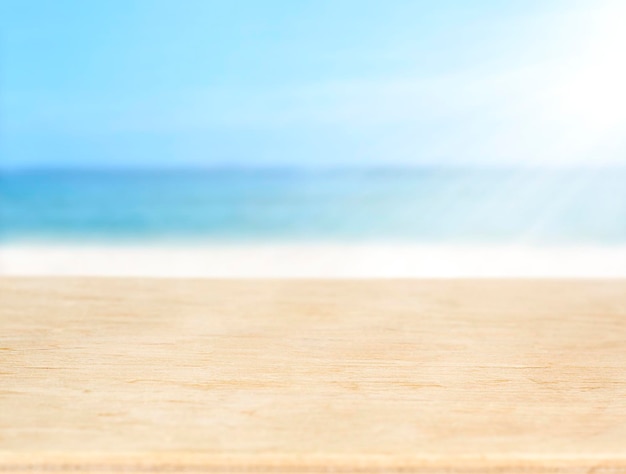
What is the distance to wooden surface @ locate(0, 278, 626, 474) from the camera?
0.31 metres

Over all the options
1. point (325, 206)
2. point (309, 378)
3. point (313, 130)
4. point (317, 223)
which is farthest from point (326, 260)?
point (313, 130)

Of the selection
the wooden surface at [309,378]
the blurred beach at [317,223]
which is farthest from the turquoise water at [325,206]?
the wooden surface at [309,378]

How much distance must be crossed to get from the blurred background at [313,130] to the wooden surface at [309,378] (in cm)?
155

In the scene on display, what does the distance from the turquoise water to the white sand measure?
0.11 m

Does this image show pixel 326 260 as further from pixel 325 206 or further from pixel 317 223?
pixel 325 206

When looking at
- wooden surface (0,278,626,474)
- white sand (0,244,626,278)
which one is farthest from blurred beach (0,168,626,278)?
wooden surface (0,278,626,474)

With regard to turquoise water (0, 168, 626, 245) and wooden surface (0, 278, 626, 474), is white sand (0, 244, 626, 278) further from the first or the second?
wooden surface (0, 278, 626, 474)

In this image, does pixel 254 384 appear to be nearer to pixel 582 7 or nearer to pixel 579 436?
pixel 579 436

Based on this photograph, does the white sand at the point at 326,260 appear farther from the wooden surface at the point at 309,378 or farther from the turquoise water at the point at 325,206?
the wooden surface at the point at 309,378

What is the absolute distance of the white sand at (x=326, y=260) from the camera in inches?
71.9

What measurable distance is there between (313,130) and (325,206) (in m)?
1.34

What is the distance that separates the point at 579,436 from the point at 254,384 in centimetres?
19

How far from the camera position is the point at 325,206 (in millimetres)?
3488

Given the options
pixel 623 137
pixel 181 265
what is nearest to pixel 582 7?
pixel 623 137
